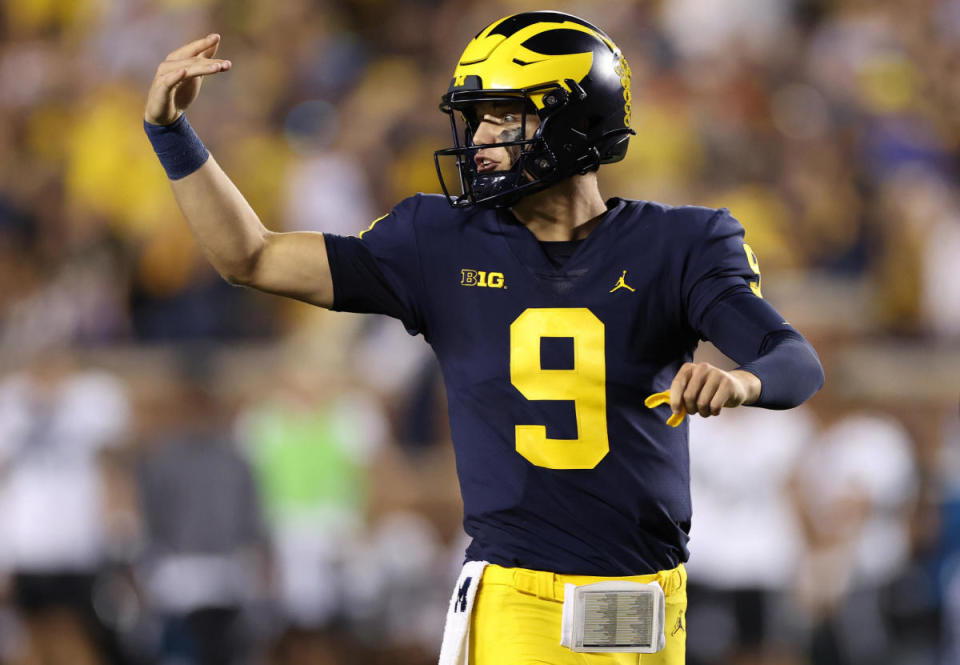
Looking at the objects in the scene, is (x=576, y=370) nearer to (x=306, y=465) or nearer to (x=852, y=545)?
(x=852, y=545)

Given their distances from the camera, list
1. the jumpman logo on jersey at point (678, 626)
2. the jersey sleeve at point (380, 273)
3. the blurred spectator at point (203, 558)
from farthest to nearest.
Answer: the blurred spectator at point (203, 558)
the jersey sleeve at point (380, 273)
the jumpman logo on jersey at point (678, 626)

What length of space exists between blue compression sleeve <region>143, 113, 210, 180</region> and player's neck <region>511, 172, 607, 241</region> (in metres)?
0.76

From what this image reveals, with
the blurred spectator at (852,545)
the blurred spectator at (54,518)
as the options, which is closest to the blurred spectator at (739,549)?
the blurred spectator at (852,545)

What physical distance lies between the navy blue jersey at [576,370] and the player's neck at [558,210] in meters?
0.08

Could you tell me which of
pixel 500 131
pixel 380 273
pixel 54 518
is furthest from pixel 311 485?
pixel 500 131

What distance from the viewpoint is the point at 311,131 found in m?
8.81

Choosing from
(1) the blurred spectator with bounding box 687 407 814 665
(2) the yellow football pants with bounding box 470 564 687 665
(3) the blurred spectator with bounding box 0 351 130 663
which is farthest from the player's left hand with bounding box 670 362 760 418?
(3) the blurred spectator with bounding box 0 351 130 663

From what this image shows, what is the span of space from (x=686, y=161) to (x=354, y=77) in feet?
8.27

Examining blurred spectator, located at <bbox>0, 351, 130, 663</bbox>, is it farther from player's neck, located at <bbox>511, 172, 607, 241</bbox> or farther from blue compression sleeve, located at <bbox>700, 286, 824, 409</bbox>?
blue compression sleeve, located at <bbox>700, 286, 824, 409</bbox>

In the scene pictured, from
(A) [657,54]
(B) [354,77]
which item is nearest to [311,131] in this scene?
(B) [354,77]

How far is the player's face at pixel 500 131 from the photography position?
10.5 feet

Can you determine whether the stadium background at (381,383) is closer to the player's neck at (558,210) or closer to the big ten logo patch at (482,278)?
the player's neck at (558,210)

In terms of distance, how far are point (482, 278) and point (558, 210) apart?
0.28 m

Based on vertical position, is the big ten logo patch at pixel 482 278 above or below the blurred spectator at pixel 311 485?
above
